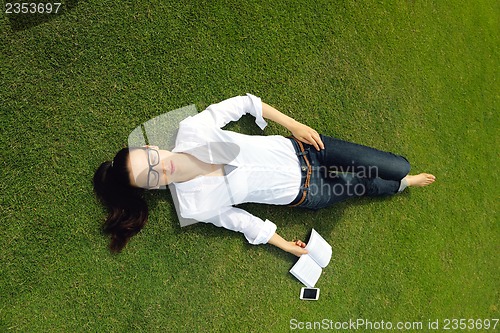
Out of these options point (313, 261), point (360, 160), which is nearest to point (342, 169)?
point (360, 160)

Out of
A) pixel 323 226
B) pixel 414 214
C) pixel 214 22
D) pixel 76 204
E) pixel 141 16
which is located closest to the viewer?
pixel 76 204

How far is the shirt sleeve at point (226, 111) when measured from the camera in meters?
3.00

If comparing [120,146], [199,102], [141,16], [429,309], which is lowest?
[429,309]

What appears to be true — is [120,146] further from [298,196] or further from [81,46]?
[298,196]

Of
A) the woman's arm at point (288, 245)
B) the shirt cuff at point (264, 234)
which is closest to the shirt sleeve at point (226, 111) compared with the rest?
the shirt cuff at point (264, 234)

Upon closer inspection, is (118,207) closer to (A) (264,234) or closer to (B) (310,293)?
(A) (264,234)

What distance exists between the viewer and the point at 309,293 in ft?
12.0

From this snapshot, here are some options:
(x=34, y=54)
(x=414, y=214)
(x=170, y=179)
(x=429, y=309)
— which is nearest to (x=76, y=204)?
(x=170, y=179)

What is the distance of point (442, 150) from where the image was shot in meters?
4.40

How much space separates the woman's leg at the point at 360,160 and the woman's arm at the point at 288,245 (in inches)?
30.9

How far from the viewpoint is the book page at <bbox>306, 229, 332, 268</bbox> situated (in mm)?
3645

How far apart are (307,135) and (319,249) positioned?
1.23m

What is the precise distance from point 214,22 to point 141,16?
0.66 metres

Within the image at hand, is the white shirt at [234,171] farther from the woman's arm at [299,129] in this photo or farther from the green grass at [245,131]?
the green grass at [245,131]
